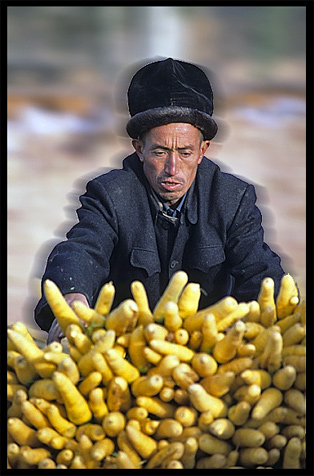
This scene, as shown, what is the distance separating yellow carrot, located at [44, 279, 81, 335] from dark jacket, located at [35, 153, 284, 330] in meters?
0.75

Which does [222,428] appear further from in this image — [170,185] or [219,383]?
[170,185]

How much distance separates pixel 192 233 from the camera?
264cm

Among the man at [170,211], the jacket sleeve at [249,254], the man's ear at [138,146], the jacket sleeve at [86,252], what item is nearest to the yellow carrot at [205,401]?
the jacket sleeve at [86,252]

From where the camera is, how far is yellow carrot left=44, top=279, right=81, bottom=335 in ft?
5.31

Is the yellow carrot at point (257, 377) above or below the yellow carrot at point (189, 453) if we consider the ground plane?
above

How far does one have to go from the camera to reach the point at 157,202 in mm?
2588

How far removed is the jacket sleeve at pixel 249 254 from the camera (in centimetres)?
245

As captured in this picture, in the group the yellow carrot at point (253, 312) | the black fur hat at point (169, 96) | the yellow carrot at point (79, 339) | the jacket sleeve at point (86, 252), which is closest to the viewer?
the yellow carrot at point (79, 339)

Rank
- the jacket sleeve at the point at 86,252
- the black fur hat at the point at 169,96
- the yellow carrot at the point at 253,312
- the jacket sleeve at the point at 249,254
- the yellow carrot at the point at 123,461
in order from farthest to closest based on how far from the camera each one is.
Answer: the jacket sleeve at the point at 249,254 → the black fur hat at the point at 169,96 → the jacket sleeve at the point at 86,252 → the yellow carrot at the point at 253,312 → the yellow carrot at the point at 123,461

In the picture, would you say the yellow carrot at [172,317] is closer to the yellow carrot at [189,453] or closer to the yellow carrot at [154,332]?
the yellow carrot at [154,332]

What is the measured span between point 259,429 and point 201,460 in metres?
0.15

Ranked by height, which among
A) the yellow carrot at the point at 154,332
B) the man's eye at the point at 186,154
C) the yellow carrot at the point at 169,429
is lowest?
the yellow carrot at the point at 169,429

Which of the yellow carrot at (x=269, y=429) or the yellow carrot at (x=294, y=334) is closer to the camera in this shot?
the yellow carrot at (x=269, y=429)

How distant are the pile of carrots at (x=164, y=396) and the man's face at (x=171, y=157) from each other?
3.02 feet
